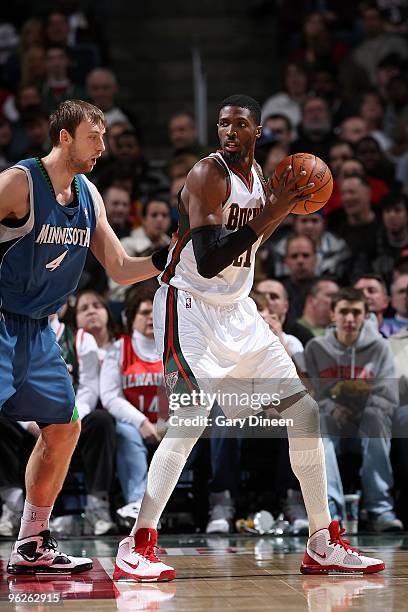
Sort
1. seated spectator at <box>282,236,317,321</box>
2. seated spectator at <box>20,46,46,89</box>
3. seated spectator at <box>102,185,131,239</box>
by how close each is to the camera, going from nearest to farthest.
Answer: seated spectator at <box>282,236,317,321</box>, seated spectator at <box>102,185,131,239</box>, seated spectator at <box>20,46,46,89</box>

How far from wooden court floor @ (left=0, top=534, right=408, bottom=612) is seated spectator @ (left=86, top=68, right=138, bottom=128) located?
6261mm

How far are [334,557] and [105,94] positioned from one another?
23.8ft


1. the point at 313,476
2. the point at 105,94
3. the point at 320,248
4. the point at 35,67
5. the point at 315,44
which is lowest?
the point at 313,476

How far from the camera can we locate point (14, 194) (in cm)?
467

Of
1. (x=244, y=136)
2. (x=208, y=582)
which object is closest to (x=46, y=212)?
(x=244, y=136)

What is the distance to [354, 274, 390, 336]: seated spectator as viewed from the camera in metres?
7.70

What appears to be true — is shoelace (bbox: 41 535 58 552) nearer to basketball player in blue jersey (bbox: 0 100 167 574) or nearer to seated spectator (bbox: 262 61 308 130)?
basketball player in blue jersey (bbox: 0 100 167 574)

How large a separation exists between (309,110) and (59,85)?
2602mm

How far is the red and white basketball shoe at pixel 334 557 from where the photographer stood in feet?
16.1

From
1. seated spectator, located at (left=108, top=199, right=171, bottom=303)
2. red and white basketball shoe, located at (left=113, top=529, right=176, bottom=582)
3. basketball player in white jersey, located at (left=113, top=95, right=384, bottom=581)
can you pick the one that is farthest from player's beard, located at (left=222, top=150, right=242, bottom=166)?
seated spectator, located at (left=108, top=199, right=171, bottom=303)

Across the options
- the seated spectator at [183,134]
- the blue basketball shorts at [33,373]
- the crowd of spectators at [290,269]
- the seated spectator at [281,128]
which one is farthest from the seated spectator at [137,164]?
the blue basketball shorts at [33,373]

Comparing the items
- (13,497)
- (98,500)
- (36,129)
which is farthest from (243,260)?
(36,129)

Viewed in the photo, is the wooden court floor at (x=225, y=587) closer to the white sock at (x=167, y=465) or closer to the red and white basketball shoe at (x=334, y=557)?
the red and white basketball shoe at (x=334, y=557)

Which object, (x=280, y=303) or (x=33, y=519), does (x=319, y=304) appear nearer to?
(x=280, y=303)
